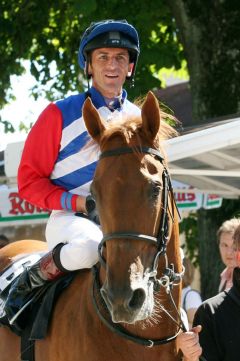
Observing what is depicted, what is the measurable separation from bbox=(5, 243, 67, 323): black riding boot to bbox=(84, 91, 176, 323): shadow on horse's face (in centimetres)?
78

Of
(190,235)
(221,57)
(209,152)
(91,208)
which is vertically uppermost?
(221,57)

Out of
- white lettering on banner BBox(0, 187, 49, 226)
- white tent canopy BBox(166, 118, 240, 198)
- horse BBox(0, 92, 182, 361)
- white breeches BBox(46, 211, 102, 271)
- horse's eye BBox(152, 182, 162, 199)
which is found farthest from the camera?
white lettering on banner BBox(0, 187, 49, 226)

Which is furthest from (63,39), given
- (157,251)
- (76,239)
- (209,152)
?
(157,251)

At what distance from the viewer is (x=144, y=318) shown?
4148 mm

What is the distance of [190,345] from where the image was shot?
456 centimetres

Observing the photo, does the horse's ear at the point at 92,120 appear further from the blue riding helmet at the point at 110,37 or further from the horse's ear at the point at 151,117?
the blue riding helmet at the point at 110,37

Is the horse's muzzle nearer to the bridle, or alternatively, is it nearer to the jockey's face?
the bridle

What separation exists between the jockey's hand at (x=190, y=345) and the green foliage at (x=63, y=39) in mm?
7136

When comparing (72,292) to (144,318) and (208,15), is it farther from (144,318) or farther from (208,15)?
(208,15)

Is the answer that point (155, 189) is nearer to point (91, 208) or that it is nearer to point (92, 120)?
point (92, 120)

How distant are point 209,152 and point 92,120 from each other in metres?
2.21

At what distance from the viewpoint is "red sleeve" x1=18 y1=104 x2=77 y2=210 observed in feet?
17.3

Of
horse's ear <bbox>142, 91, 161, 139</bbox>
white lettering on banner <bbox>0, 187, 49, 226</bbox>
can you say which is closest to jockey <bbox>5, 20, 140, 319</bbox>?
horse's ear <bbox>142, 91, 161, 139</bbox>

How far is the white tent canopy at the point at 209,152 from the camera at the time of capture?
20.4ft
